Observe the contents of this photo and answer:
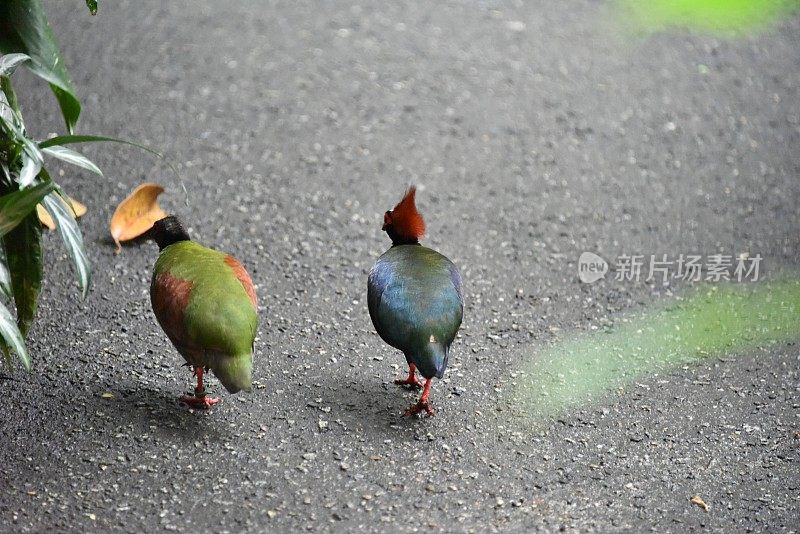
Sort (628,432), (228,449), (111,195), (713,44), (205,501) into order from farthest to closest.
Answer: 1. (713,44)
2. (111,195)
3. (628,432)
4. (228,449)
5. (205,501)

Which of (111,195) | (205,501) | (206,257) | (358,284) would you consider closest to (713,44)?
(358,284)

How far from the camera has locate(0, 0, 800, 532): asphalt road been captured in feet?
10.5

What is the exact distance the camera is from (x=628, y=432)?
11.7 ft

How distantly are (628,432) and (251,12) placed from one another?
4043 millimetres

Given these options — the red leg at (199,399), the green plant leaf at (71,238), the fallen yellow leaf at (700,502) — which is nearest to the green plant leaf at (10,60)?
the green plant leaf at (71,238)

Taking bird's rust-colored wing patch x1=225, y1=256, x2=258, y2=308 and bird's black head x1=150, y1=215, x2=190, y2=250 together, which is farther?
bird's black head x1=150, y1=215, x2=190, y2=250

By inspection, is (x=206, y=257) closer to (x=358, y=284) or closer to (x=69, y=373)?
(x=69, y=373)

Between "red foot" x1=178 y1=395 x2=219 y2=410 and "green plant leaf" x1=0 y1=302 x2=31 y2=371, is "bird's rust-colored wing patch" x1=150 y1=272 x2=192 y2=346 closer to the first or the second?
"red foot" x1=178 y1=395 x2=219 y2=410

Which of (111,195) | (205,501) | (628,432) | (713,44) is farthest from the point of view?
(713,44)

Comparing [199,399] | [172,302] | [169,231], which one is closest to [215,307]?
[172,302]

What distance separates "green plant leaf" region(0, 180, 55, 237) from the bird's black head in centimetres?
72

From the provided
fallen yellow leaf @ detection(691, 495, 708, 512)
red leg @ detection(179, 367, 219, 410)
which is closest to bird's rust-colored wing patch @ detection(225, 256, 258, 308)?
red leg @ detection(179, 367, 219, 410)

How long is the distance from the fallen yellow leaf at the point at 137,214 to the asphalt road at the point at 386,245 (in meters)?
0.10

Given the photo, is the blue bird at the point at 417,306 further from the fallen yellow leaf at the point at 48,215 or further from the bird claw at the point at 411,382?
the fallen yellow leaf at the point at 48,215
